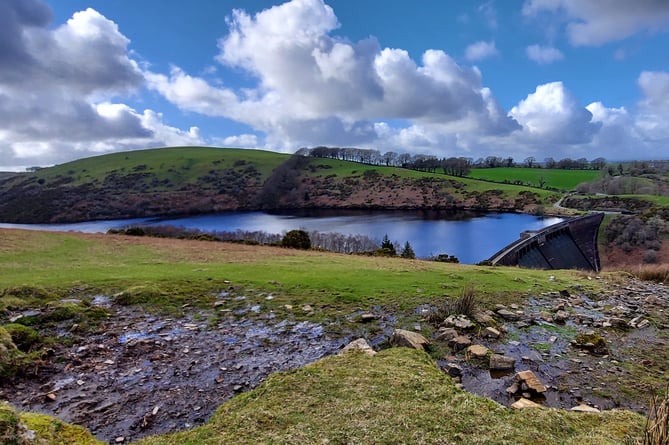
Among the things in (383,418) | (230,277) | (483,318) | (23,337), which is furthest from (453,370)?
(230,277)

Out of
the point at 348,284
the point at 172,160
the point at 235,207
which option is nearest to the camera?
the point at 348,284

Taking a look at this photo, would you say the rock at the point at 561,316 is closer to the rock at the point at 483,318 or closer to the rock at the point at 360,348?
the rock at the point at 483,318

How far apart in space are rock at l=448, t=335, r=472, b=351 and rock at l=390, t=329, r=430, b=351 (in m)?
0.66

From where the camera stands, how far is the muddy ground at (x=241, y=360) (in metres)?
6.38

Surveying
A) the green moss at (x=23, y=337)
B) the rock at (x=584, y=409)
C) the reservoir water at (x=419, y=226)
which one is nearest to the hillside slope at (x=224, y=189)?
the reservoir water at (x=419, y=226)

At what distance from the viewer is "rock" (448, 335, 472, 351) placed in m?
8.84

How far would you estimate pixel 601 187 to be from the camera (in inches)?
4604

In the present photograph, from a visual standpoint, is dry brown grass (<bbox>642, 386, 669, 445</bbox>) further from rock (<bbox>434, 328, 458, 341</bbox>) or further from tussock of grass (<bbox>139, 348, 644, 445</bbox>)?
rock (<bbox>434, 328, 458, 341</bbox>)

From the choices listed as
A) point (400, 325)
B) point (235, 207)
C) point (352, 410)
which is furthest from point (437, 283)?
point (235, 207)

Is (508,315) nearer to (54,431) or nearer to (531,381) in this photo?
(531,381)

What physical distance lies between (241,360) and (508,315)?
8820 mm

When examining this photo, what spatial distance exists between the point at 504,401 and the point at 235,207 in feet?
454

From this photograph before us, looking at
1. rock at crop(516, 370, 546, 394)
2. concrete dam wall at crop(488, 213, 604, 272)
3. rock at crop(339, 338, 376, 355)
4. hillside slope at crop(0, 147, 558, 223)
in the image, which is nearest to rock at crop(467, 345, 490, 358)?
rock at crop(516, 370, 546, 394)

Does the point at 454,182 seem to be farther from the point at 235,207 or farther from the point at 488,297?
the point at 488,297
